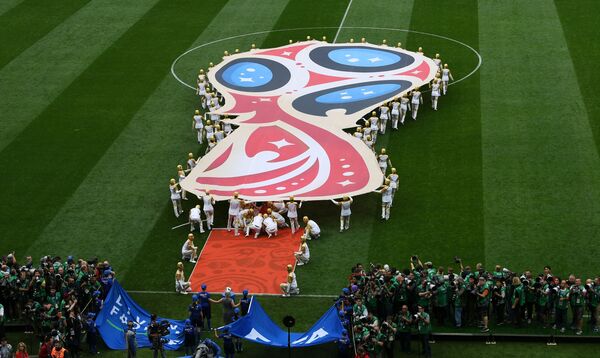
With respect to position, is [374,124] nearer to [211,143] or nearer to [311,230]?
[211,143]

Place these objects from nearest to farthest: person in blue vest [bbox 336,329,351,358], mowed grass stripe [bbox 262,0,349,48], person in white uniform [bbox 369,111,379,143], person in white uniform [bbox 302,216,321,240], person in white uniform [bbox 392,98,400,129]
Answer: person in blue vest [bbox 336,329,351,358] < person in white uniform [bbox 302,216,321,240] < person in white uniform [bbox 369,111,379,143] < person in white uniform [bbox 392,98,400,129] < mowed grass stripe [bbox 262,0,349,48]

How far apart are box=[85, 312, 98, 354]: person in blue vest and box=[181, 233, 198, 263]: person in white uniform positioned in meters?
5.23

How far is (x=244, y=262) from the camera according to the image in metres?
32.1

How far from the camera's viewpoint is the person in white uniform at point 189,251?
3197cm

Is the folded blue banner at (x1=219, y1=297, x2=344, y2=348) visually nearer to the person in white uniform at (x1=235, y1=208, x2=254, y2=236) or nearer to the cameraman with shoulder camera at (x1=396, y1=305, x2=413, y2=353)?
the cameraman with shoulder camera at (x1=396, y1=305, x2=413, y2=353)

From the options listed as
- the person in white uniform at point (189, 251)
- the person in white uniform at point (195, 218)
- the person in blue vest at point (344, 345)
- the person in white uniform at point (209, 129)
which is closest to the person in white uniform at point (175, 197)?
the person in white uniform at point (195, 218)

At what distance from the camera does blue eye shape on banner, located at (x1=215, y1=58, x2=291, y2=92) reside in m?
42.6

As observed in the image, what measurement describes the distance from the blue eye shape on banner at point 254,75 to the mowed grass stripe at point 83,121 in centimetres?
386

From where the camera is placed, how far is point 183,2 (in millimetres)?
56125

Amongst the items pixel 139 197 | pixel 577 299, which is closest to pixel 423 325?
pixel 577 299

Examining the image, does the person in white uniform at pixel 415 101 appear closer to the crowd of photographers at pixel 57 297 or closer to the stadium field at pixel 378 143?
the stadium field at pixel 378 143

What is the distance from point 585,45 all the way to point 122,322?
2943cm

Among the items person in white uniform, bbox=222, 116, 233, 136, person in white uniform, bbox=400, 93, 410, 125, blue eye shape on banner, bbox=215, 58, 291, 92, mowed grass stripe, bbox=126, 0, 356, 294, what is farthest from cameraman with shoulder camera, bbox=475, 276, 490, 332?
blue eye shape on banner, bbox=215, 58, 291, 92

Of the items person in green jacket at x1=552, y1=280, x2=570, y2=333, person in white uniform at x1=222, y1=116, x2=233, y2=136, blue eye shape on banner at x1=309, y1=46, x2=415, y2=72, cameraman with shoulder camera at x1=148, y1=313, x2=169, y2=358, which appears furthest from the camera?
blue eye shape on banner at x1=309, y1=46, x2=415, y2=72
